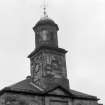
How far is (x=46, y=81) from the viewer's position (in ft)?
107

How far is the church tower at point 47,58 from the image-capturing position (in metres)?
33.3

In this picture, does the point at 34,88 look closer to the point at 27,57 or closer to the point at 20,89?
the point at 20,89

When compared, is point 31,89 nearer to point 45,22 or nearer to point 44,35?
point 44,35

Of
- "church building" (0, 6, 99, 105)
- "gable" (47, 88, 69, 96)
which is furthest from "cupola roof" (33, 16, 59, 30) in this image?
"gable" (47, 88, 69, 96)

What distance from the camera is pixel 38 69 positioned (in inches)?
1350

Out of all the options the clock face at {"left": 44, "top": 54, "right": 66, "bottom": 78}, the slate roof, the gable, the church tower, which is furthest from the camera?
the clock face at {"left": 44, "top": 54, "right": 66, "bottom": 78}

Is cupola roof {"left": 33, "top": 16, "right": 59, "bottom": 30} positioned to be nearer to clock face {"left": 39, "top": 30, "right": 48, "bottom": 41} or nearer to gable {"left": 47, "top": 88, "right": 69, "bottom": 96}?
clock face {"left": 39, "top": 30, "right": 48, "bottom": 41}

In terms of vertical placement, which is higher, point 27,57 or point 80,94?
point 27,57

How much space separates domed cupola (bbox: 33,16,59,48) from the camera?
3503 cm

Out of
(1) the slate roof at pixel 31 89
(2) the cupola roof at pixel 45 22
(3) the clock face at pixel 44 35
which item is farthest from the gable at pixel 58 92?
(2) the cupola roof at pixel 45 22

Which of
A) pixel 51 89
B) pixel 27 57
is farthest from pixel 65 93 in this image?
pixel 27 57

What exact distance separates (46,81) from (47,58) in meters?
2.78

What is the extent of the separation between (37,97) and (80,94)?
580 cm

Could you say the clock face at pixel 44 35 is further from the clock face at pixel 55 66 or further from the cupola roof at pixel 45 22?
the clock face at pixel 55 66
